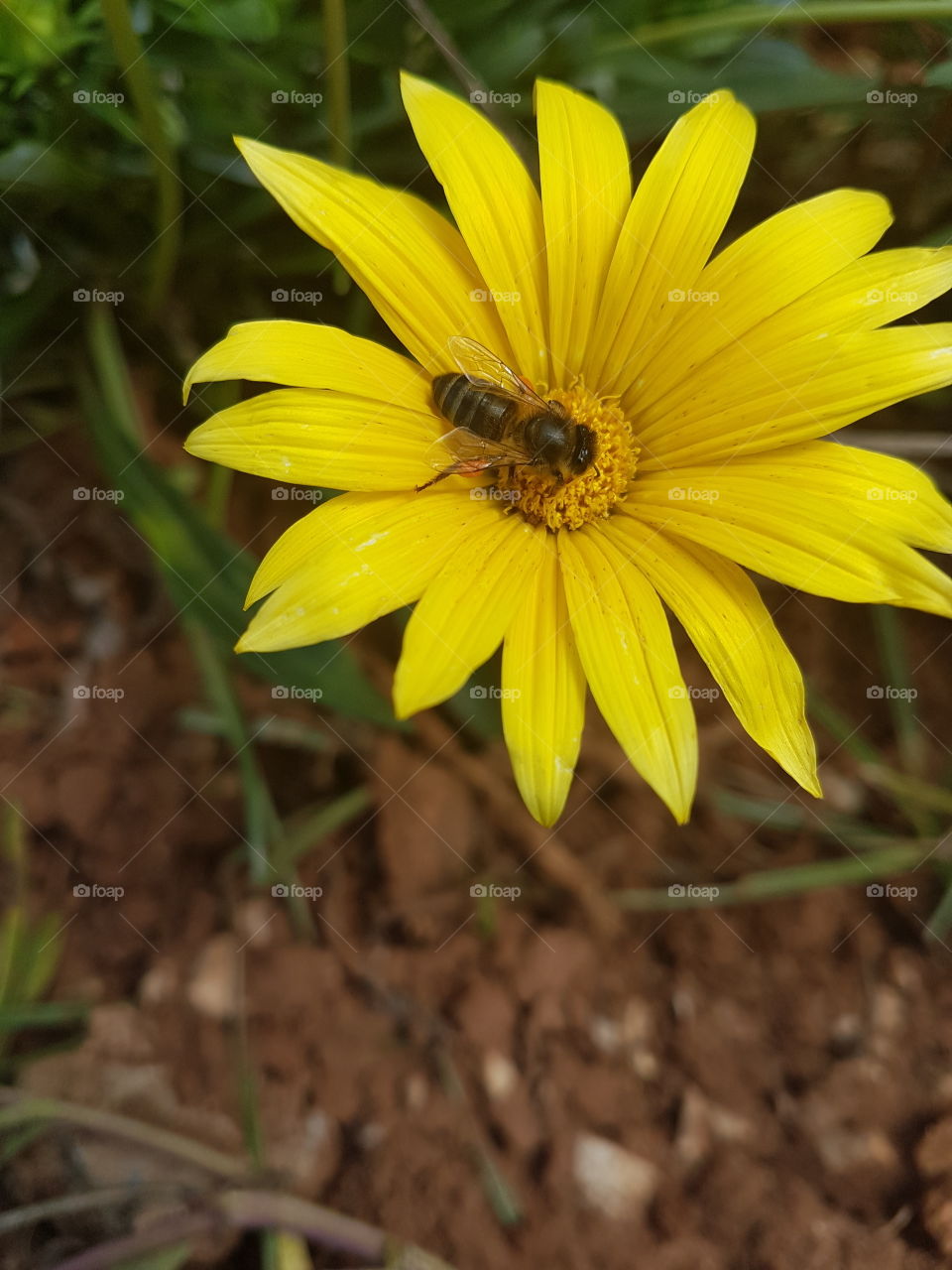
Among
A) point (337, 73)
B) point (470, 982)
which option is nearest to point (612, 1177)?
point (470, 982)

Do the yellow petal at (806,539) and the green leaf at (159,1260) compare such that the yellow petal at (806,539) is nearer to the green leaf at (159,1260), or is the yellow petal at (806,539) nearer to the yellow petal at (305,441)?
the yellow petal at (305,441)

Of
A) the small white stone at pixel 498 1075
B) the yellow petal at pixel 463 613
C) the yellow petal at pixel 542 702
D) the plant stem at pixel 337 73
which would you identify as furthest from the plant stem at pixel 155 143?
the small white stone at pixel 498 1075

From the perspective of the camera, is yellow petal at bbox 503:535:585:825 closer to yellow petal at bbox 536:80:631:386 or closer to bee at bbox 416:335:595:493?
bee at bbox 416:335:595:493

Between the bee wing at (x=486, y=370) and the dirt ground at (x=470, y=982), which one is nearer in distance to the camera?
the bee wing at (x=486, y=370)

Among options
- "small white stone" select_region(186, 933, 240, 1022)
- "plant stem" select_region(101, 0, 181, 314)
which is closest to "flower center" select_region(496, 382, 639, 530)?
"plant stem" select_region(101, 0, 181, 314)

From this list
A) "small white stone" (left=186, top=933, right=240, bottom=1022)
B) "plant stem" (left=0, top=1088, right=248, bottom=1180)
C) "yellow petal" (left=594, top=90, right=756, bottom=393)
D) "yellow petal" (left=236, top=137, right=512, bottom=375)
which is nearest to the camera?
"yellow petal" (left=236, top=137, right=512, bottom=375)

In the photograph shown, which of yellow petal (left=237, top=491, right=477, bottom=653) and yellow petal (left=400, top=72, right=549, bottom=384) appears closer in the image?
yellow petal (left=237, top=491, right=477, bottom=653)
